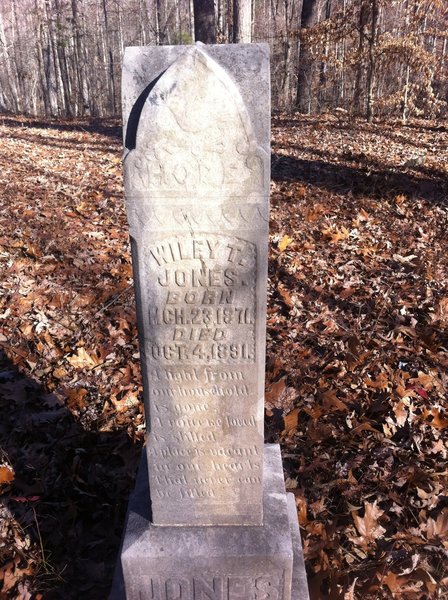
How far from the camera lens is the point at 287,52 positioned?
56.6 ft

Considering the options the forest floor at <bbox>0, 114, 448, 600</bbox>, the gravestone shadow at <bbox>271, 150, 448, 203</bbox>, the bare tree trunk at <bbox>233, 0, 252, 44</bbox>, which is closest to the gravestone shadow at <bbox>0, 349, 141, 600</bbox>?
the forest floor at <bbox>0, 114, 448, 600</bbox>

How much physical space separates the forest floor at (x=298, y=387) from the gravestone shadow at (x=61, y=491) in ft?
0.03

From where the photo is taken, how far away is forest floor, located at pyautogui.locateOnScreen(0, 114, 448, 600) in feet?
9.27

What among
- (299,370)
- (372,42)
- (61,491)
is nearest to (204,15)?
(372,42)

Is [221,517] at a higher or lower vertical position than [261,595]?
higher

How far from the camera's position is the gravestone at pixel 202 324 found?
5.68 feet

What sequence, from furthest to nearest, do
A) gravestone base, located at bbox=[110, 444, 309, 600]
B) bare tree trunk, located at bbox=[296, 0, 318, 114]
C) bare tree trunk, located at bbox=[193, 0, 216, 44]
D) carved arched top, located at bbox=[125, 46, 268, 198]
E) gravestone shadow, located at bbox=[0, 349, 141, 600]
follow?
1. bare tree trunk, located at bbox=[296, 0, 318, 114]
2. bare tree trunk, located at bbox=[193, 0, 216, 44]
3. gravestone shadow, located at bbox=[0, 349, 141, 600]
4. gravestone base, located at bbox=[110, 444, 309, 600]
5. carved arched top, located at bbox=[125, 46, 268, 198]

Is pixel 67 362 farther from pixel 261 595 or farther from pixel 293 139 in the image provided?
pixel 293 139

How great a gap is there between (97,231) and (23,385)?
11.1 feet

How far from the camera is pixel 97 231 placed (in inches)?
274

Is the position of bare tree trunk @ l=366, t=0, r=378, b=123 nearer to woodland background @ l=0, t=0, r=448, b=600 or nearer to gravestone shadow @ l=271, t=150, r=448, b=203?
woodland background @ l=0, t=0, r=448, b=600

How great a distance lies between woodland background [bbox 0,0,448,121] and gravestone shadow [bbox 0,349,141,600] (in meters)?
10.5

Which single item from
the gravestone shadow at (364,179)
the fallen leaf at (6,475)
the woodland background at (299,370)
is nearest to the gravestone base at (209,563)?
the woodland background at (299,370)

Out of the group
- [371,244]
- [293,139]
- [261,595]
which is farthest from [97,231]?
[293,139]
